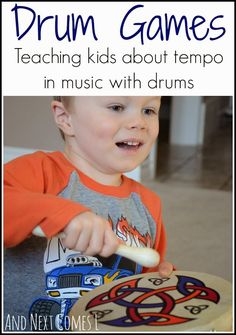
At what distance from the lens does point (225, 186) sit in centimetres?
176

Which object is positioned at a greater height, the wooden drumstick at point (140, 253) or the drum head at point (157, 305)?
the wooden drumstick at point (140, 253)

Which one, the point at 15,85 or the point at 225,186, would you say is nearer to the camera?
the point at 15,85

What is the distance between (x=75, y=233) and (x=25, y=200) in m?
0.05

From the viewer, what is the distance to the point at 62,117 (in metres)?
0.50

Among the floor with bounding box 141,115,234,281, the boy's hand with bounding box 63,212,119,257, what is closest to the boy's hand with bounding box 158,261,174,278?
the boy's hand with bounding box 63,212,119,257

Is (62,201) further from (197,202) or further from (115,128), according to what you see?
(197,202)

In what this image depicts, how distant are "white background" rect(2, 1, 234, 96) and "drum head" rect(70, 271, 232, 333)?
0.17 m

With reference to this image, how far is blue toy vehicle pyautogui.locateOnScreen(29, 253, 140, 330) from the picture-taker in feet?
1.50

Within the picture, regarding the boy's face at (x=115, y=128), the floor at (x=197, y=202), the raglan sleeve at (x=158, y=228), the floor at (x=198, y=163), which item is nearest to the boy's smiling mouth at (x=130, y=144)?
the boy's face at (x=115, y=128)

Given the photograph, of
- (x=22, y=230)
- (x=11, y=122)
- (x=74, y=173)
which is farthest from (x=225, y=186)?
(x=22, y=230)

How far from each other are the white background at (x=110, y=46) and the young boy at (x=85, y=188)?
24 mm

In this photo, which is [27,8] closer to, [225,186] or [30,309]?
[30,309]

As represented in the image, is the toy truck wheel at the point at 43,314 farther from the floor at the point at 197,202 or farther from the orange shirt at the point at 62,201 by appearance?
the floor at the point at 197,202

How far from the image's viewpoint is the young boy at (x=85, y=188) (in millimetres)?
409
